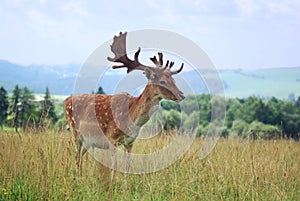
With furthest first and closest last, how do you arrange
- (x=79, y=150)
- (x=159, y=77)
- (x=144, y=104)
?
1. (x=79, y=150)
2. (x=144, y=104)
3. (x=159, y=77)

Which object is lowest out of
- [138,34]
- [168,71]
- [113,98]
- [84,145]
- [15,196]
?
[15,196]

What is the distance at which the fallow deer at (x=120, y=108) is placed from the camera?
5551mm

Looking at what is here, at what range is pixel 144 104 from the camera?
223 inches

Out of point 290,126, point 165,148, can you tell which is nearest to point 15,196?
point 165,148

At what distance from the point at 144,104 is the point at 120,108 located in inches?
15.9

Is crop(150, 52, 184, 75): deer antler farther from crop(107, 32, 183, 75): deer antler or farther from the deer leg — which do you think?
the deer leg

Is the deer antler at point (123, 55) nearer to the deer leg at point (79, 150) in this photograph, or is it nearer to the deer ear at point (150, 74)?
the deer ear at point (150, 74)

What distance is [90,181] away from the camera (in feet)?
16.8

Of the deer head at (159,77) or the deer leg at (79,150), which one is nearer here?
the deer head at (159,77)

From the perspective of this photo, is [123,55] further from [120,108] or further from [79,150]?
[79,150]

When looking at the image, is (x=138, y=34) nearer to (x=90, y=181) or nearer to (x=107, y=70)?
(x=107, y=70)

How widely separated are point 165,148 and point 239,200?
2.27 metres

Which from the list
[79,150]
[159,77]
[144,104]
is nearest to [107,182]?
[144,104]

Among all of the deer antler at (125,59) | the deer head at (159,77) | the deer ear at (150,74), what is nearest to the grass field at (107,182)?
the deer head at (159,77)
